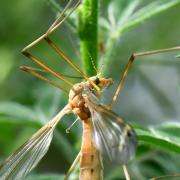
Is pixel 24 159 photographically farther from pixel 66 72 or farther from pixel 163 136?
pixel 66 72

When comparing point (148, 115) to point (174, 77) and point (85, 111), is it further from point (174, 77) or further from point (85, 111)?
point (85, 111)

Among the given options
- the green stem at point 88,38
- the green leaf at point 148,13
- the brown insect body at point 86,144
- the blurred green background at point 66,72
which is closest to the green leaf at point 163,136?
the brown insect body at point 86,144

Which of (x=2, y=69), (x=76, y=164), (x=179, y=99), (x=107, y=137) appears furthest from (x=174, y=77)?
(x=107, y=137)

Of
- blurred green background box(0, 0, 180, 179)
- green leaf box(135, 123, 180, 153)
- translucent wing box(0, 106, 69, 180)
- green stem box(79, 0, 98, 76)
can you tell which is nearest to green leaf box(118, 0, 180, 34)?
green stem box(79, 0, 98, 76)

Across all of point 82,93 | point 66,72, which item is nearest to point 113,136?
point 82,93

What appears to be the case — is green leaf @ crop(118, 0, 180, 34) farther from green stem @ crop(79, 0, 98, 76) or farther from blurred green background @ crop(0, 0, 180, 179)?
blurred green background @ crop(0, 0, 180, 179)

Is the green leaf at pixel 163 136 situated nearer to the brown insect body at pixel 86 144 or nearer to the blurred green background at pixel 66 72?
the brown insect body at pixel 86 144
